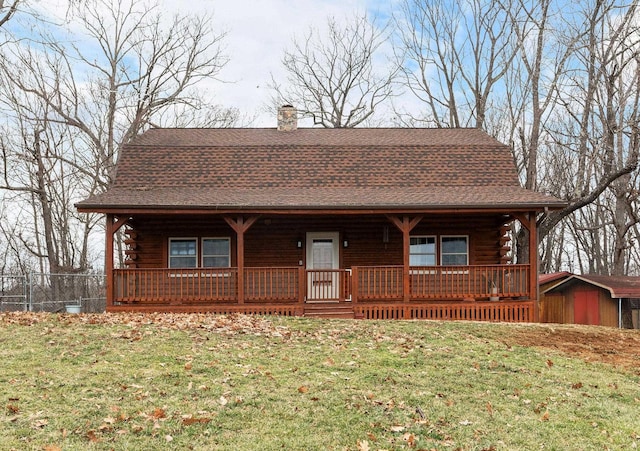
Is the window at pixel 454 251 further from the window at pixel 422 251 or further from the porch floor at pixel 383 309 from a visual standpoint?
the porch floor at pixel 383 309

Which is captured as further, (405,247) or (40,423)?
(405,247)

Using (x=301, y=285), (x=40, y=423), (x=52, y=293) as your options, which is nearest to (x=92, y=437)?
(x=40, y=423)

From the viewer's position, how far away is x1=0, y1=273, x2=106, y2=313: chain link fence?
19.3m

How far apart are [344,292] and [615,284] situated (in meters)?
11.1

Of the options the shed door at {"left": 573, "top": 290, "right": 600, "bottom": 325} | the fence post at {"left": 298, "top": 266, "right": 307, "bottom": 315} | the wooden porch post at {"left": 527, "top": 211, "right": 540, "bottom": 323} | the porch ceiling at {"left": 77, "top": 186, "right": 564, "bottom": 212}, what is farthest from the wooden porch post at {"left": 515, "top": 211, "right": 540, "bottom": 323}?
the shed door at {"left": 573, "top": 290, "right": 600, "bottom": 325}

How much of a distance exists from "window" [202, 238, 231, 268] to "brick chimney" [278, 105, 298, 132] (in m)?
5.88

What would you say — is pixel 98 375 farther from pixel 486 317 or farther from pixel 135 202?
pixel 486 317

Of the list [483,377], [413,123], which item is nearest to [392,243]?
[483,377]

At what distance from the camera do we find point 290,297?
16.5 meters

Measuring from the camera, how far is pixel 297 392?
7828 mm

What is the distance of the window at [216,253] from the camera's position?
1823 cm

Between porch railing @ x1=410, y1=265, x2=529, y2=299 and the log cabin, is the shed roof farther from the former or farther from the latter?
porch railing @ x1=410, y1=265, x2=529, y2=299

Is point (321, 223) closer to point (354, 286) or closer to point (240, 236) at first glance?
point (354, 286)

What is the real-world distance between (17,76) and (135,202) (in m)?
15.1
